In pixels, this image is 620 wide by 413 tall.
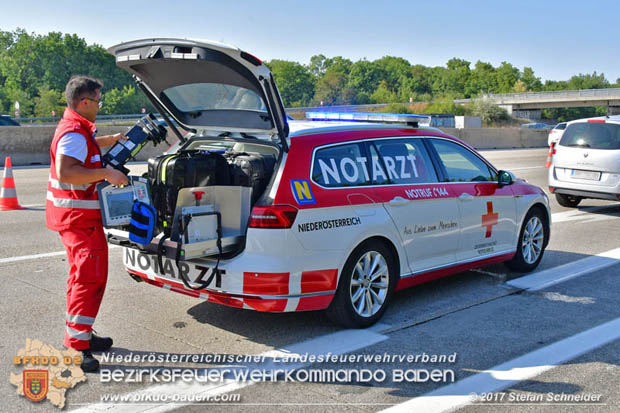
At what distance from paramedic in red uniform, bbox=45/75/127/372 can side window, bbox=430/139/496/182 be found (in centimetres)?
322

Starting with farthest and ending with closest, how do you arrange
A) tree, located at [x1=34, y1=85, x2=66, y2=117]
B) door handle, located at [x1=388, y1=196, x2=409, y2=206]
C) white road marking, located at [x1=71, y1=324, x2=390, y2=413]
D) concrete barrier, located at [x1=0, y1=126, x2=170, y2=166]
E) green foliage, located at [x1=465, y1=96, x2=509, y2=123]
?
green foliage, located at [x1=465, y1=96, x2=509, y2=123]
tree, located at [x1=34, y1=85, x2=66, y2=117]
concrete barrier, located at [x1=0, y1=126, x2=170, y2=166]
door handle, located at [x1=388, y1=196, x2=409, y2=206]
white road marking, located at [x1=71, y1=324, x2=390, y2=413]

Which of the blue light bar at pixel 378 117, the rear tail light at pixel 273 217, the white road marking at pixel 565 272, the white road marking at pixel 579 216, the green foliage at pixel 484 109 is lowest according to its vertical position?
the white road marking at pixel 565 272

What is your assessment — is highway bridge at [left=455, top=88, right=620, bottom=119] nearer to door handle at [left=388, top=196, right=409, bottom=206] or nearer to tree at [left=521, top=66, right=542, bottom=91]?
tree at [left=521, top=66, right=542, bottom=91]

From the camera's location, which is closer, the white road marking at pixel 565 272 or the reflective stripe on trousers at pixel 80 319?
the reflective stripe on trousers at pixel 80 319

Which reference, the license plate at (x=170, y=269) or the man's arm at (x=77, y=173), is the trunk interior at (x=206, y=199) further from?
the man's arm at (x=77, y=173)

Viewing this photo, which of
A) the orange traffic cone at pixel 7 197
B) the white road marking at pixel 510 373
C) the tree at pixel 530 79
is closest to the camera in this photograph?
the white road marking at pixel 510 373

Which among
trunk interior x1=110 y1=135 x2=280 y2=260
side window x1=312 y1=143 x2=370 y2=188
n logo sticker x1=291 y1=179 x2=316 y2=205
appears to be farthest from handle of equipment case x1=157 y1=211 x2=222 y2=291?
side window x1=312 y1=143 x2=370 y2=188

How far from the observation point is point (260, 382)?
4.45m

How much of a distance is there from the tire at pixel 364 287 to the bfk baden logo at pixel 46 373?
1.96 meters

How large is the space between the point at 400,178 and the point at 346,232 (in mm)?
982

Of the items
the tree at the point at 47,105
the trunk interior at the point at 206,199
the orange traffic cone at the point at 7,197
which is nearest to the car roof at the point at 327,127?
the trunk interior at the point at 206,199

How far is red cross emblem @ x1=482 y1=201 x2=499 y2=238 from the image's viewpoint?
682 cm

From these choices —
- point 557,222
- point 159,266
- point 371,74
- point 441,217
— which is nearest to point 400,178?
point 441,217

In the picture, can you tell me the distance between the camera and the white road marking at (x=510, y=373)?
13.7ft
